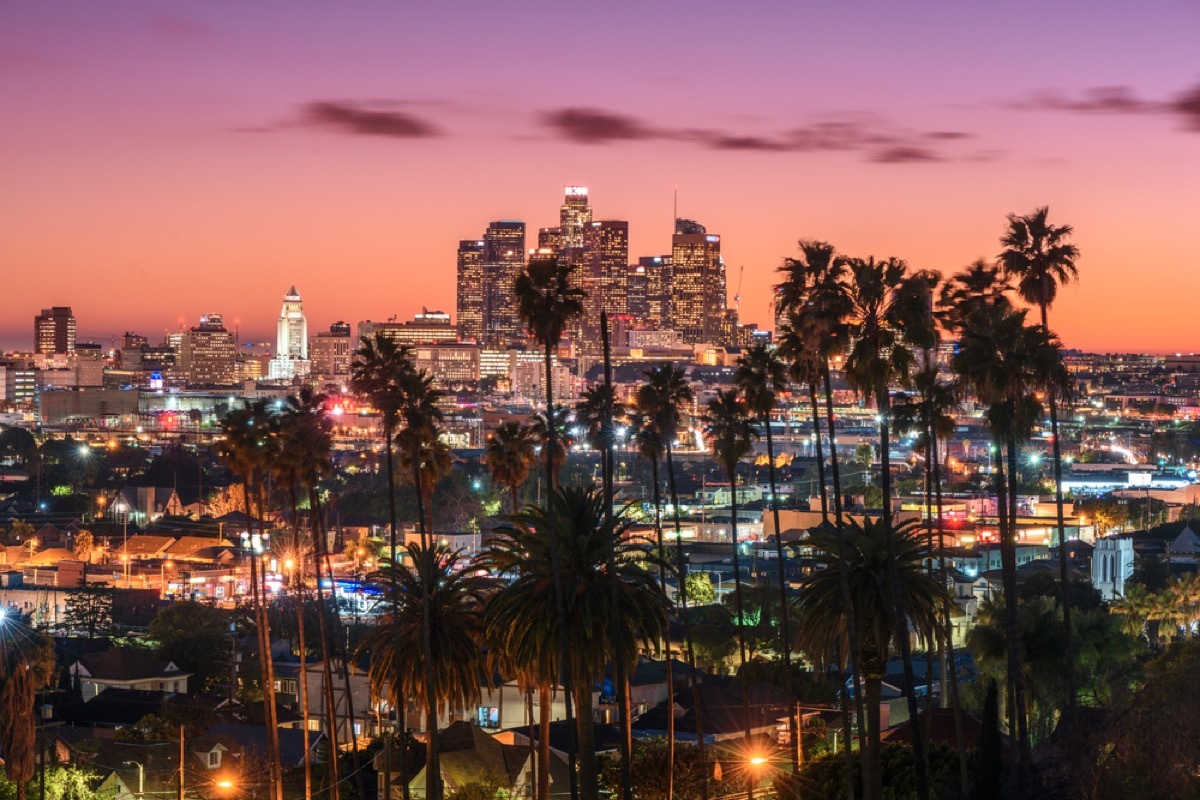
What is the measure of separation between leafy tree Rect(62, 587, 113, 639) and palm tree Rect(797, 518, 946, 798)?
51.2m

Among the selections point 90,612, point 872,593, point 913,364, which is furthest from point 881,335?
point 90,612

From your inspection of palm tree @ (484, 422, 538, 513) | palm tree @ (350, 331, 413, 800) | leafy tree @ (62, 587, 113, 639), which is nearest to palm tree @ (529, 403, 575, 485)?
palm tree @ (484, 422, 538, 513)

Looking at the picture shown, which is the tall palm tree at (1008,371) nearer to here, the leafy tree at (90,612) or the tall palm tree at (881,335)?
the tall palm tree at (881,335)

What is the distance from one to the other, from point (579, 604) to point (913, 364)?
7.71 metres

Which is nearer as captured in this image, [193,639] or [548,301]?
[548,301]

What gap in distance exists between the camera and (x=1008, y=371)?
34812 mm

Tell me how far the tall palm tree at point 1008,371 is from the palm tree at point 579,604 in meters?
8.03

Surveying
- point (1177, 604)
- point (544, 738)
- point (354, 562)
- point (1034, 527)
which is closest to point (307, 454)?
point (544, 738)

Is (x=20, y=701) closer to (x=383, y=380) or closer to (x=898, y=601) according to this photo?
(x=383, y=380)

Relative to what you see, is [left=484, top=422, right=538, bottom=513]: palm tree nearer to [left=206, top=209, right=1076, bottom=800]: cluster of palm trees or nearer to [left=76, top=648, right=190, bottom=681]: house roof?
[left=206, top=209, right=1076, bottom=800]: cluster of palm trees

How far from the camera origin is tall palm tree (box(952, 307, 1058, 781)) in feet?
113

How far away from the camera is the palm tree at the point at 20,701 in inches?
1494

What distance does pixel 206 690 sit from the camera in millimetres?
62812

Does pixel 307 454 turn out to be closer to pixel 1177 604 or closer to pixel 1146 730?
pixel 1146 730
